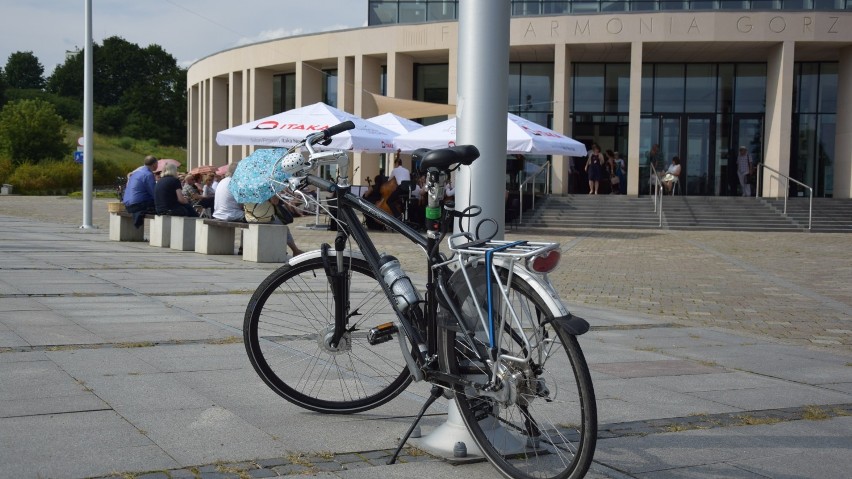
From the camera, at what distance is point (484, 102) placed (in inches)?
165

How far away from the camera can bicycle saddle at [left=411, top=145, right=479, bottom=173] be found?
12.6ft

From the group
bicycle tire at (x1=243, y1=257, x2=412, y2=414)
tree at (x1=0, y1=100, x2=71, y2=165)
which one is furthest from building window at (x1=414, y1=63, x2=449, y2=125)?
tree at (x1=0, y1=100, x2=71, y2=165)

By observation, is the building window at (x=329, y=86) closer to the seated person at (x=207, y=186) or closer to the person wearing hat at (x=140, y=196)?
the seated person at (x=207, y=186)

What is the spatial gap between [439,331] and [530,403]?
0.49m

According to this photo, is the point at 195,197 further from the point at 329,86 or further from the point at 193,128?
the point at 193,128

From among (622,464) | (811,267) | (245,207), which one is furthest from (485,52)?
(811,267)

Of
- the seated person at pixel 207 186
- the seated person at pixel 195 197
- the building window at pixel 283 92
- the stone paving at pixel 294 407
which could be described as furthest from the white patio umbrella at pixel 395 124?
the building window at pixel 283 92

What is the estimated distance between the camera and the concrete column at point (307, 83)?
41.3 m

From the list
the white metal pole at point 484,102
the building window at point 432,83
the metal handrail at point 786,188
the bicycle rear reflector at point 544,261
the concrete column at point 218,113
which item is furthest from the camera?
the concrete column at point 218,113

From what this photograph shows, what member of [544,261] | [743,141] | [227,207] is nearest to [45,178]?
[743,141]

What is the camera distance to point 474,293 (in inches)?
146

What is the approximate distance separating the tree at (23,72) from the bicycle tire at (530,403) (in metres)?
140

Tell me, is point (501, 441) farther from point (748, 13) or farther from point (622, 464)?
point (748, 13)

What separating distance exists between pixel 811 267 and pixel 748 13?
64.2 feet
